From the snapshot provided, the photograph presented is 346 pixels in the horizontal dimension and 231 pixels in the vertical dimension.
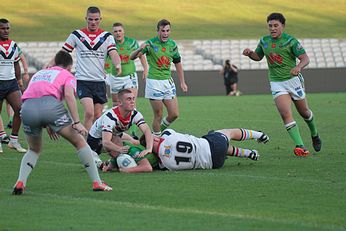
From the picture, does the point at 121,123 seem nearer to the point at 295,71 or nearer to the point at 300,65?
the point at 295,71

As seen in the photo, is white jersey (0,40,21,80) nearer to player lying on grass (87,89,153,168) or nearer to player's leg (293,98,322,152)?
player lying on grass (87,89,153,168)

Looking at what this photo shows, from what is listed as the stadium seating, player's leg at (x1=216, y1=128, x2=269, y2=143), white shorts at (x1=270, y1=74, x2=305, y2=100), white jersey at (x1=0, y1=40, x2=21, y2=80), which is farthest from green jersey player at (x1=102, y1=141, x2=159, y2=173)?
the stadium seating

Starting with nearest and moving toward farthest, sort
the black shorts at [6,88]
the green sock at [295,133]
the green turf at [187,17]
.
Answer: the green sock at [295,133] → the black shorts at [6,88] → the green turf at [187,17]

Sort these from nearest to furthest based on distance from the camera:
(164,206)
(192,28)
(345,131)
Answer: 1. (164,206)
2. (345,131)
3. (192,28)

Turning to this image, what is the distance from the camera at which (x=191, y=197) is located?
10500 millimetres

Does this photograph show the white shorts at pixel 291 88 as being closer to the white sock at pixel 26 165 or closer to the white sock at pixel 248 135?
the white sock at pixel 248 135

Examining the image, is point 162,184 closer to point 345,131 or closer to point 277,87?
point 277,87

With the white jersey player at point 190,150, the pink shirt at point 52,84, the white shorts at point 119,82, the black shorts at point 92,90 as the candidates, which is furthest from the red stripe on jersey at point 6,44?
the pink shirt at point 52,84

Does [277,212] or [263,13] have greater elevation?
[263,13]

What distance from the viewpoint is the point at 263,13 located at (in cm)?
6781

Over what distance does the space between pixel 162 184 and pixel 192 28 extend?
173ft

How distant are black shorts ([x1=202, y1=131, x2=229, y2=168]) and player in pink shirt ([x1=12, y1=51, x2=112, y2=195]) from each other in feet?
8.18

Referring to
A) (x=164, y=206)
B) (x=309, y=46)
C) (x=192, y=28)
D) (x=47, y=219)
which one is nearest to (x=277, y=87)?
(x=164, y=206)

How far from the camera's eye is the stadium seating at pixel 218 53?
49938 mm
